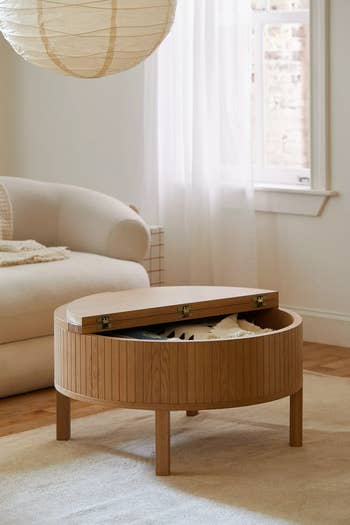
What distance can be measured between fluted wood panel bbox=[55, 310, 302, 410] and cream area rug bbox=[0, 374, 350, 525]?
21 centimetres

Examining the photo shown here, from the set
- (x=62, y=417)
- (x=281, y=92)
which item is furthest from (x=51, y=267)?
(x=281, y=92)

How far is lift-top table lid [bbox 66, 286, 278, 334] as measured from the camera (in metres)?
3.04

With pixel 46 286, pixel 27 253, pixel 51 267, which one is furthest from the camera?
pixel 27 253

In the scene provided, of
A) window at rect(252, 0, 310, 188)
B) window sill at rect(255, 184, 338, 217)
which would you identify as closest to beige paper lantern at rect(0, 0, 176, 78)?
window sill at rect(255, 184, 338, 217)

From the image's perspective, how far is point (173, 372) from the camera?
9.50ft

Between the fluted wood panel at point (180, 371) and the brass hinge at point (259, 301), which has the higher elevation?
the brass hinge at point (259, 301)

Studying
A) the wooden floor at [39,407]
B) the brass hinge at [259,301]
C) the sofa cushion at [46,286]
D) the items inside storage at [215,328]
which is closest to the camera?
the items inside storage at [215,328]

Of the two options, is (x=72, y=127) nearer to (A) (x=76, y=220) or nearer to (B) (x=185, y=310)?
(A) (x=76, y=220)

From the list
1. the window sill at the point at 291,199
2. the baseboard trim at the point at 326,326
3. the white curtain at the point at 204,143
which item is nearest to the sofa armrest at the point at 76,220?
the white curtain at the point at 204,143

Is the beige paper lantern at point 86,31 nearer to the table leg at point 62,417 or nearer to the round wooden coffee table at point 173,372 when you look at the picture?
the round wooden coffee table at point 173,372

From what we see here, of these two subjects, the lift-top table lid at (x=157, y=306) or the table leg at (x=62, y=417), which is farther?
the table leg at (x=62, y=417)

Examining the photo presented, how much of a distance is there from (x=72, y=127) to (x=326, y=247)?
1521 millimetres

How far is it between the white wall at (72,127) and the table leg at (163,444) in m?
2.68

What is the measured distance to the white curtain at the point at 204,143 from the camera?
16.5 ft
